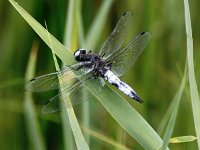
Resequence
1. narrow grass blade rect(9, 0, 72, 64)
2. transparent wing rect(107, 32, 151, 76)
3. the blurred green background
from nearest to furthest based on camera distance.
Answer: narrow grass blade rect(9, 0, 72, 64)
transparent wing rect(107, 32, 151, 76)
the blurred green background

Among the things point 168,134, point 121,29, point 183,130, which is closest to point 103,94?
point 168,134

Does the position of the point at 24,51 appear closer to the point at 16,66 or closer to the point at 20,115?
the point at 16,66

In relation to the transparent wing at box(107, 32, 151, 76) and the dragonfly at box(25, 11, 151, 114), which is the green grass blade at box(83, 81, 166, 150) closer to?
the dragonfly at box(25, 11, 151, 114)

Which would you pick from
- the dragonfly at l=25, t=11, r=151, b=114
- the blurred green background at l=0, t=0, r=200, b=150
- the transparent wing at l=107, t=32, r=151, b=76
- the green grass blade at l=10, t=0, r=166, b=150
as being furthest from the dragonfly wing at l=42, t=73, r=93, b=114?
the blurred green background at l=0, t=0, r=200, b=150

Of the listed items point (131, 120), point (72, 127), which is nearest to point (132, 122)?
point (131, 120)

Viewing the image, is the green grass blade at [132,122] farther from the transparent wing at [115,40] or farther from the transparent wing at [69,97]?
the transparent wing at [115,40]

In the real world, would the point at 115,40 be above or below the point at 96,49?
below

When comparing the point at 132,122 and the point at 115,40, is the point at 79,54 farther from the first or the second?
the point at 132,122
